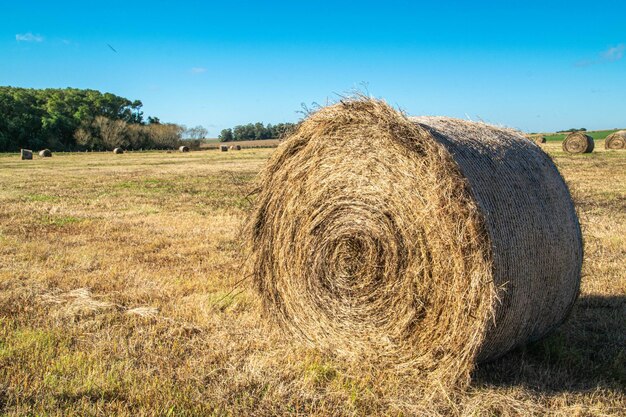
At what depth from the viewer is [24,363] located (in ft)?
14.8

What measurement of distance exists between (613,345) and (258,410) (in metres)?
3.24

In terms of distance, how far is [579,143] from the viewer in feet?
103

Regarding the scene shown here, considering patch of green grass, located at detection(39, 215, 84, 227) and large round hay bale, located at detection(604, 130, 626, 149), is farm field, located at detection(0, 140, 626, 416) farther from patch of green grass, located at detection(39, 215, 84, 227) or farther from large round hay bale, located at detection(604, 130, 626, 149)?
large round hay bale, located at detection(604, 130, 626, 149)

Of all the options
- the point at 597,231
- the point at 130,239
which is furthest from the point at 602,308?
the point at 130,239

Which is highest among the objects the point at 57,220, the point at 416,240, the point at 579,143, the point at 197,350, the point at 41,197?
the point at 579,143

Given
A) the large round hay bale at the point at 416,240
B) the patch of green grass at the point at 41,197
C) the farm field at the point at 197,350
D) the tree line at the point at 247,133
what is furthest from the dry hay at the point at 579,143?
the tree line at the point at 247,133

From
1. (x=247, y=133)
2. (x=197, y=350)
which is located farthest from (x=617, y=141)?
(x=247, y=133)

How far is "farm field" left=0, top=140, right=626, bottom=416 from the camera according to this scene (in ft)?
13.2

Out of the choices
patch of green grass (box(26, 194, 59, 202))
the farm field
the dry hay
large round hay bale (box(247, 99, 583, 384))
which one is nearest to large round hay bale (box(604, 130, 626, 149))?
the dry hay

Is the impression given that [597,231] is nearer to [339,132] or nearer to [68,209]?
[339,132]

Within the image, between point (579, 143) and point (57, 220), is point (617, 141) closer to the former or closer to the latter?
point (579, 143)

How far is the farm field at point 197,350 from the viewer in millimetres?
4031

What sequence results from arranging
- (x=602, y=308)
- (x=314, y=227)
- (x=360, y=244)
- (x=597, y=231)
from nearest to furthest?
1. (x=360, y=244)
2. (x=314, y=227)
3. (x=602, y=308)
4. (x=597, y=231)

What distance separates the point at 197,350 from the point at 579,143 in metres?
31.0
